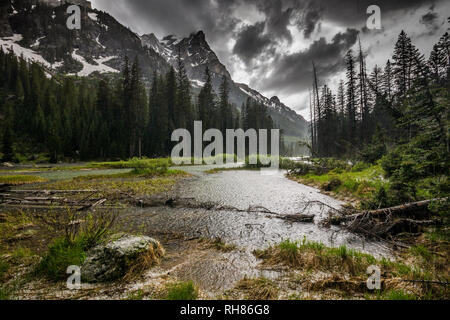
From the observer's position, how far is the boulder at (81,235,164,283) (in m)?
3.33

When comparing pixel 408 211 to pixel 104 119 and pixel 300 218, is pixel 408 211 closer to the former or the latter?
pixel 300 218

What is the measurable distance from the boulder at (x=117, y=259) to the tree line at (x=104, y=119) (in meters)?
45.9

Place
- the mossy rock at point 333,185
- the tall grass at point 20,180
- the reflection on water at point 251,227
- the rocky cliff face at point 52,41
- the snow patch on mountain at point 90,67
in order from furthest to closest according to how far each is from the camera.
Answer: the snow patch on mountain at point 90,67 → the rocky cliff face at point 52,41 → the tall grass at point 20,180 → the mossy rock at point 333,185 → the reflection on water at point 251,227

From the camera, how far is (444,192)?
3.98m

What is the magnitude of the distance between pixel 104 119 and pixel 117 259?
6362cm

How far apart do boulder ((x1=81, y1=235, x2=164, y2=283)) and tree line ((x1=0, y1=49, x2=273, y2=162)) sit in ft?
151

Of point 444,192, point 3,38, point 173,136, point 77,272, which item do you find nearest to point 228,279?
point 77,272

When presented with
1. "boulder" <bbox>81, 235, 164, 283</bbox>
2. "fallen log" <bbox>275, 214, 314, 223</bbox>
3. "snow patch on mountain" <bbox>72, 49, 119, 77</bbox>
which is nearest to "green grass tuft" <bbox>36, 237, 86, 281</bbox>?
"boulder" <bbox>81, 235, 164, 283</bbox>

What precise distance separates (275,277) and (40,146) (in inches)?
2873

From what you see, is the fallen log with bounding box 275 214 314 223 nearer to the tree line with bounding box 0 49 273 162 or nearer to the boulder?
the boulder

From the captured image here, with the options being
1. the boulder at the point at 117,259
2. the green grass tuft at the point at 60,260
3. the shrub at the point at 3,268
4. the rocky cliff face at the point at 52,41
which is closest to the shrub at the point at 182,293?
the boulder at the point at 117,259

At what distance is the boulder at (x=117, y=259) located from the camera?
3.33m

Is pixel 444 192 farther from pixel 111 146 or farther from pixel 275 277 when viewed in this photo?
pixel 111 146

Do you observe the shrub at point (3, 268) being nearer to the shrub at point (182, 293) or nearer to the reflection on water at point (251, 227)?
the shrub at point (182, 293)
